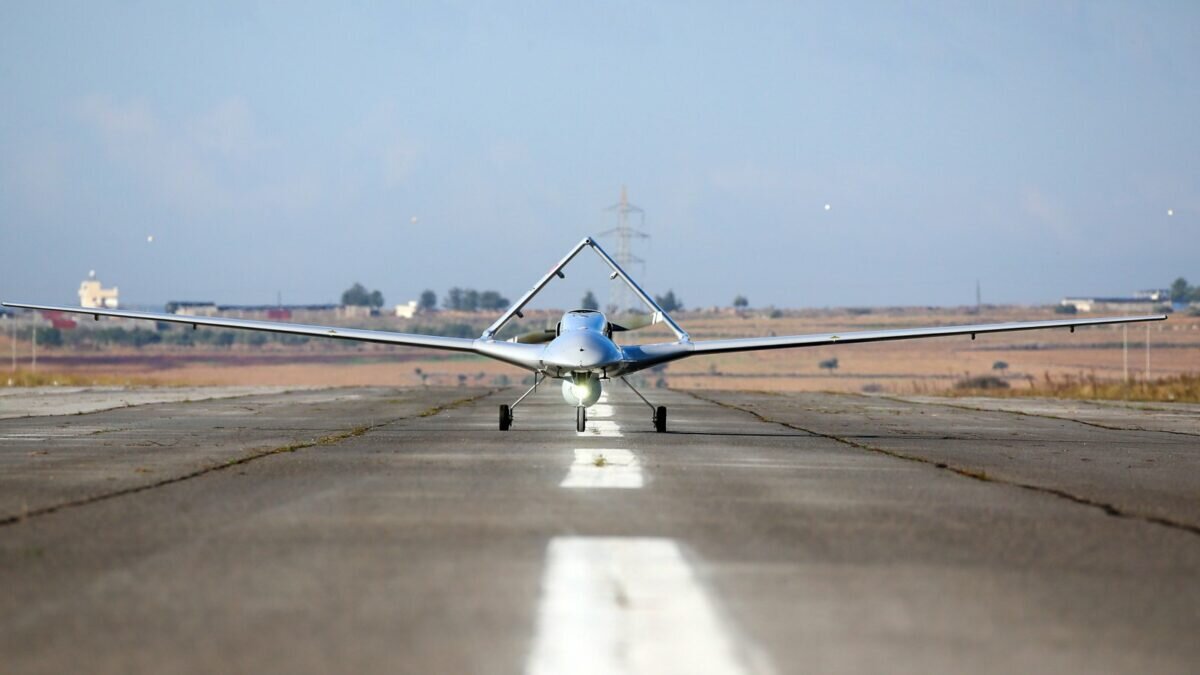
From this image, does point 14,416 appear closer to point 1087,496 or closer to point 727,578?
point 1087,496

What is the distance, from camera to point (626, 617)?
8266 mm

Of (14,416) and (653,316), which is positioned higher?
(653,316)

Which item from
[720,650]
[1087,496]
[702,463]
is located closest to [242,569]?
[720,650]

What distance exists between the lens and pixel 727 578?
9.65 meters

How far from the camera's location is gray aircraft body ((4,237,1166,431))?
30281 millimetres

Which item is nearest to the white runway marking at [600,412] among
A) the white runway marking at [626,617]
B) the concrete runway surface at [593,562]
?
the concrete runway surface at [593,562]

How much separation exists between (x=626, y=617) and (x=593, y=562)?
213 cm

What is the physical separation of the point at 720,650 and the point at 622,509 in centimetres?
680

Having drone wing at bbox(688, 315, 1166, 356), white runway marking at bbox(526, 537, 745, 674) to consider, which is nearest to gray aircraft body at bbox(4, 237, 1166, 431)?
drone wing at bbox(688, 315, 1166, 356)

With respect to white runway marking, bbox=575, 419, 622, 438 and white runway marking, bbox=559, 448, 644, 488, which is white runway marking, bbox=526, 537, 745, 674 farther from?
white runway marking, bbox=575, 419, 622, 438

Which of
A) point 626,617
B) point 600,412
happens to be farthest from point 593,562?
point 600,412

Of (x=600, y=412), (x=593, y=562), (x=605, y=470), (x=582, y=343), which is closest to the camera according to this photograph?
(x=593, y=562)

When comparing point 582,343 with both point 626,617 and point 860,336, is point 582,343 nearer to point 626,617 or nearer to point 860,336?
point 860,336

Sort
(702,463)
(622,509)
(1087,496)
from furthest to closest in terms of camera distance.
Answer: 1. (702,463)
2. (1087,496)
3. (622,509)
